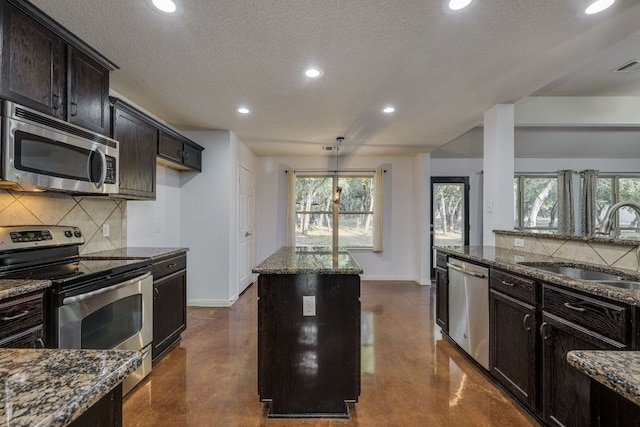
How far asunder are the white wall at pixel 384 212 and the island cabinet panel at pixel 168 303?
2981mm

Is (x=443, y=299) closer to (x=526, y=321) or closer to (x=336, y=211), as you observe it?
(x=526, y=321)

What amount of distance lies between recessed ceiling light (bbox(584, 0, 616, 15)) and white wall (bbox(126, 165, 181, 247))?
13.2 ft

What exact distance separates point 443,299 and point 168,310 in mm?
2695

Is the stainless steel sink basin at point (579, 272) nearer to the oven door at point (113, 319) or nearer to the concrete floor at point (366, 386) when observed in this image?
the concrete floor at point (366, 386)

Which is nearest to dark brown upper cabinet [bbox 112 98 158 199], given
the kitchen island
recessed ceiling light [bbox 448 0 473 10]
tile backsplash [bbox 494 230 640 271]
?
the kitchen island

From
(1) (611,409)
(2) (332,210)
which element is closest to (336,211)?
(2) (332,210)

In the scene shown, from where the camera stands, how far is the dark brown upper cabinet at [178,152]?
10.9 feet

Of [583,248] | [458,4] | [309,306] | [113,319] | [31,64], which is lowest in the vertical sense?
[113,319]

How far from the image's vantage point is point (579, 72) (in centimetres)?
319

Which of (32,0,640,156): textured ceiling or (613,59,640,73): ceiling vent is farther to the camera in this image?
(613,59,640,73): ceiling vent

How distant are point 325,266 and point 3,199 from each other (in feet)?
6.94

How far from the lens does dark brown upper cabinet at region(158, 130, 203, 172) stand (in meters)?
3.33

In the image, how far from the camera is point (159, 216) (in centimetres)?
397

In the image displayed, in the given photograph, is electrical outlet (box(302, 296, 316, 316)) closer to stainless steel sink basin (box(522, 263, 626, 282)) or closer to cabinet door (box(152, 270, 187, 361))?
cabinet door (box(152, 270, 187, 361))
